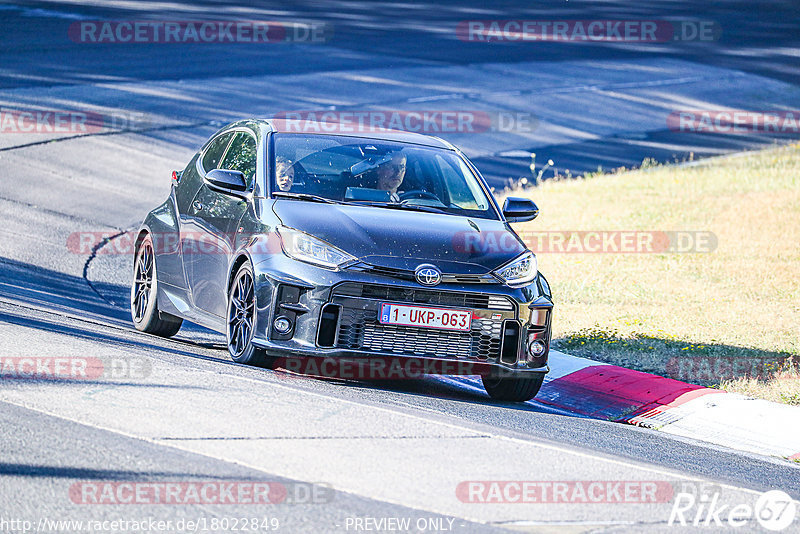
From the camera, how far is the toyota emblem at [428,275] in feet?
25.1

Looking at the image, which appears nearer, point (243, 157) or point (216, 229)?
point (216, 229)

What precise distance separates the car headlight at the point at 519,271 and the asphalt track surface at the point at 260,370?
85cm

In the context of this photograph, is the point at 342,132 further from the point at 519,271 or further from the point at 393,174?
the point at 519,271

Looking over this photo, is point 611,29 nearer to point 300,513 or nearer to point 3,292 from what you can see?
point 3,292

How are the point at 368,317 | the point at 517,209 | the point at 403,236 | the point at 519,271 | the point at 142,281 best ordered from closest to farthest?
the point at 368,317, the point at 403,236, the point at 519,271, the point at 517,209, the point at 142,281

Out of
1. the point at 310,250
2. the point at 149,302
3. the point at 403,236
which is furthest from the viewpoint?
the point at 149,302

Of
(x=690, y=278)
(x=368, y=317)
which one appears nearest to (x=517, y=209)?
(x=368, y=317)

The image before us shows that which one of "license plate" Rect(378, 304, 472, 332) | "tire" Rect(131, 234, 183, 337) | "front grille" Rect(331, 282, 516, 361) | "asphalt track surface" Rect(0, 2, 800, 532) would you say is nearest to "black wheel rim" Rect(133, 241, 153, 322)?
"tire" Rect(131, 234, 183, 337)

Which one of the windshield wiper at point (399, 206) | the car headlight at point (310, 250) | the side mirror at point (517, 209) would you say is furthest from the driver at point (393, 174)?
the car headlight at point (310, 250)

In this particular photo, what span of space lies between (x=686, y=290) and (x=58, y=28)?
2006 cm

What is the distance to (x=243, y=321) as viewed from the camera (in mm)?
8102

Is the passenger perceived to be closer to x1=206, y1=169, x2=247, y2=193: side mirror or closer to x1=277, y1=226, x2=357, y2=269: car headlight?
x1=206, y1=169, x2=247, y2=193: side mirror

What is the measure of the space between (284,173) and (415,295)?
1547 millimetres

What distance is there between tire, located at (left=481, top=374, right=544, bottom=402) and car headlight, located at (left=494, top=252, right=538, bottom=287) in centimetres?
67
